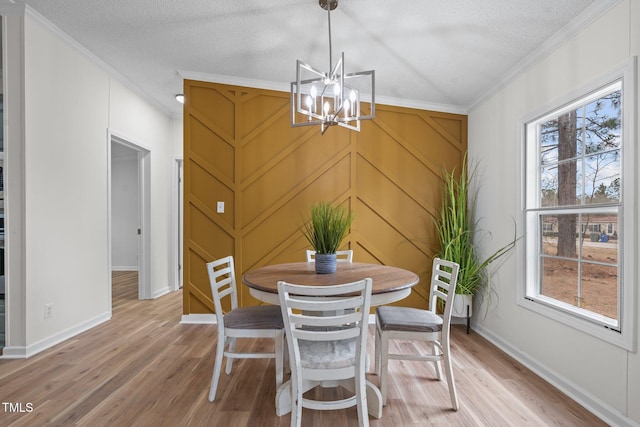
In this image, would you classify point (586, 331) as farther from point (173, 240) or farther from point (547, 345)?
point (173, 240)

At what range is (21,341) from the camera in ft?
8.30

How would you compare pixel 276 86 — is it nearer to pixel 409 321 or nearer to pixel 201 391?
pixel 409 321

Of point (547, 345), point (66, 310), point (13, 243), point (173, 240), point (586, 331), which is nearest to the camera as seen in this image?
point (586, 331)

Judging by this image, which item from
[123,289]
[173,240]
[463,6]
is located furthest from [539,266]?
[123,289]

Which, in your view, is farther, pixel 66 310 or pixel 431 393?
pixel 66 310

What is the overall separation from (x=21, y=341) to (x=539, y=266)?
4123 mm

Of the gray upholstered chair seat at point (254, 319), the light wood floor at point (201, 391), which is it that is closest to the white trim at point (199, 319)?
the light wood floor at point (201, 391)

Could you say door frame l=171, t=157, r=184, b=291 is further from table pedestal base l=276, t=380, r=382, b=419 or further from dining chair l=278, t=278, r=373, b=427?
dining chair l=278, t=278, r=373, b=427

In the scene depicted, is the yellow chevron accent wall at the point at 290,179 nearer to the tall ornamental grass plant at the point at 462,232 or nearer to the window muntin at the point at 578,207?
the tall ornamental grass plant at the point at 462,232

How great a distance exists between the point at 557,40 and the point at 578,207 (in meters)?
1.17

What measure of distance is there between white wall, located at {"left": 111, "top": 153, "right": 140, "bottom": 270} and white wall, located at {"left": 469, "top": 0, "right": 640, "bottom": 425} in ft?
21.0

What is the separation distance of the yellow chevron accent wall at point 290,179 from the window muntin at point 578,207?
1.11 metres

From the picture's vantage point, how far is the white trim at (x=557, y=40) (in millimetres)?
1940

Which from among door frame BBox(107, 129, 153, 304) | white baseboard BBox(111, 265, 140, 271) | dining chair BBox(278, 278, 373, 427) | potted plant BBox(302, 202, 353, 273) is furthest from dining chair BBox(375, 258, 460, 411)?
white baseboard BBox(111, 265, 140, 271)
